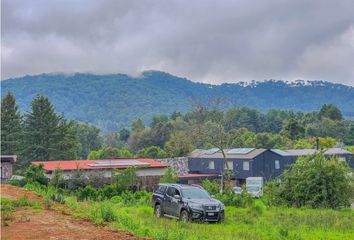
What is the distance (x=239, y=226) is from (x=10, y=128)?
181 ft

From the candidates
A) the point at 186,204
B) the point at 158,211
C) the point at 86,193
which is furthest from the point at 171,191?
the point at 86,193

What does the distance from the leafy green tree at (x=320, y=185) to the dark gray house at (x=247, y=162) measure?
2618 centimetres

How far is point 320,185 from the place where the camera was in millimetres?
29203

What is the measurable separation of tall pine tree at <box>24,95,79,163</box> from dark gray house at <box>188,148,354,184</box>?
61.6ft

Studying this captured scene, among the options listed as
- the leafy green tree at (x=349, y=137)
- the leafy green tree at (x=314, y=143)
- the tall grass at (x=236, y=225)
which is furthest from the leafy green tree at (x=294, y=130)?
the tall grass at (x=236, y=225)

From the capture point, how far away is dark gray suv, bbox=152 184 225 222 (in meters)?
18.8

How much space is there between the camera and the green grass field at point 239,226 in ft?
47.1

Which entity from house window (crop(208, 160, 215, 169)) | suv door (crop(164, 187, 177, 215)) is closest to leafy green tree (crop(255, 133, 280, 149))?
house window (crop(208, 160, 215, 169))

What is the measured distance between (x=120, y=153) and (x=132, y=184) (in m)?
38.5

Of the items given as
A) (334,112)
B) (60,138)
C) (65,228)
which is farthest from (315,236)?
(334,112)

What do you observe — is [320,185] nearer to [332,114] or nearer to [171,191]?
[171,191]

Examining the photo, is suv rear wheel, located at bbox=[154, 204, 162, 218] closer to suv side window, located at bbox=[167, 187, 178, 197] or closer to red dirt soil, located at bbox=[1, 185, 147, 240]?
suv side window, located at bbox=[167, 187, 178, 197]

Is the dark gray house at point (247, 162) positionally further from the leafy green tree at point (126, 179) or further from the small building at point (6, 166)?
the small building at point (6, 166)

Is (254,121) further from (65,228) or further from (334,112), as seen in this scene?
(65,228)
